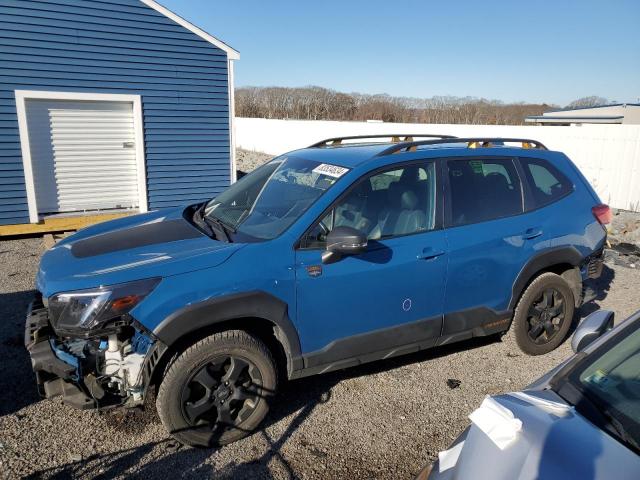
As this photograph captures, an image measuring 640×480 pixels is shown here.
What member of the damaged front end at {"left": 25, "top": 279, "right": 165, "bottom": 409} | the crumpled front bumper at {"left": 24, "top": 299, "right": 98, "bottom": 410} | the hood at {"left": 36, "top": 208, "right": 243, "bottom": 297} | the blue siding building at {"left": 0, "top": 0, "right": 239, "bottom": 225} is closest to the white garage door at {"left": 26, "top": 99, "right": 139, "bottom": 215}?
the blue siding building at {"left": 0, "top": 0, "right": 239, "bottom": 225}

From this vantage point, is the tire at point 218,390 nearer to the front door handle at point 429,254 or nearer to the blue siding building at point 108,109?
the front door handle at point 429,254

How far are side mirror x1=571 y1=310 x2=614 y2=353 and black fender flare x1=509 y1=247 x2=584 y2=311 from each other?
64.6 inches

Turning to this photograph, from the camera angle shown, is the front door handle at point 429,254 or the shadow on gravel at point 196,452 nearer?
the shadow on gravel at point 196,452

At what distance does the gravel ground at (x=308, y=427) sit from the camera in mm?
3023

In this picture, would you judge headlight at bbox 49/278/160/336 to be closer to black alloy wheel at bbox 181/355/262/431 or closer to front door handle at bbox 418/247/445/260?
black alloy wheel at bbox 181/355/262/431

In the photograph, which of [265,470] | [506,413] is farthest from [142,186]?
[506,413]

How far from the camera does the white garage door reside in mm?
9461

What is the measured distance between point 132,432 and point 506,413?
2561mm

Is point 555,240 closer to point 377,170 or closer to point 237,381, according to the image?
point 377,170

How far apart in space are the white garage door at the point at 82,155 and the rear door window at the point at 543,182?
8358mm

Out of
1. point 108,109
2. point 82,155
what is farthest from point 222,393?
point 108,109

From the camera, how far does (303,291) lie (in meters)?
3.21

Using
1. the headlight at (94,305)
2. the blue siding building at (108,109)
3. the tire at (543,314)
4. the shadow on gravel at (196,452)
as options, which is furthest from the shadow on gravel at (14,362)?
the blue siding building at (108,109)

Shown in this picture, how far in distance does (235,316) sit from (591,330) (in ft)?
6.30
